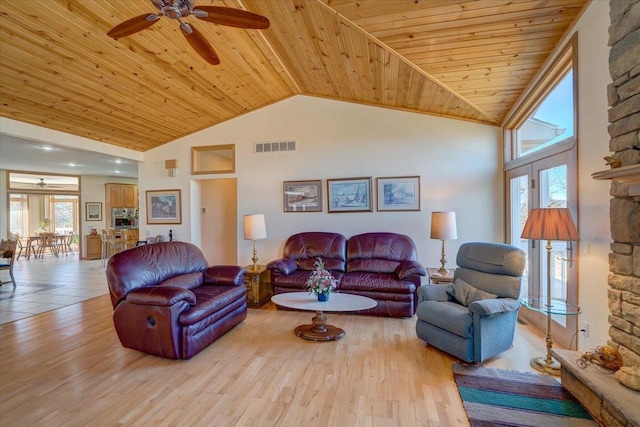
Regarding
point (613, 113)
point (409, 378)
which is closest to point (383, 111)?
point (613, 113)

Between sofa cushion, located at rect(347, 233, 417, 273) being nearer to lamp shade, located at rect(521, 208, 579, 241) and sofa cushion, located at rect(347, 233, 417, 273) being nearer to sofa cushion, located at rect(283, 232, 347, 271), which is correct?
sofa cushion, located at rect(283, 232, 347, 271)

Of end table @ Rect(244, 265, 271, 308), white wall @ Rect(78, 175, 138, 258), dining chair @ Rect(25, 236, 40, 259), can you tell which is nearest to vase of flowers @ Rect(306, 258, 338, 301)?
end table @ Rect(244, 265, 271, 308)

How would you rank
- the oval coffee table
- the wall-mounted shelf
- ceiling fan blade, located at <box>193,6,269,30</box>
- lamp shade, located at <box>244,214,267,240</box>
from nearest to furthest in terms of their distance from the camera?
the wall-mounted shelf, ceiling fan blade, located at <box>193,6,269,30</box>, the oval coffee table, lamp shade, located at <box>244,214,267,240</box>

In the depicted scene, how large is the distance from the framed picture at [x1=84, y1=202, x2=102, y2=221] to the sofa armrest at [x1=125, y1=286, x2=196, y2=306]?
862cm

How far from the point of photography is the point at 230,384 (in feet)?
7.85

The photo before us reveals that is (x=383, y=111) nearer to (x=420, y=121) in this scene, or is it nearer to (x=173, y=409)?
(x=420, y=121)

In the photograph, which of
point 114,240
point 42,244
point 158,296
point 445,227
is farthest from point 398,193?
point 42,244

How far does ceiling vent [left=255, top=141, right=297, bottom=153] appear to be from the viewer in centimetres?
525

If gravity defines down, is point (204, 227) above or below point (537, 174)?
below

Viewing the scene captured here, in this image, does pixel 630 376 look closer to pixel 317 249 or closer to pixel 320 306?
pixel 320 306

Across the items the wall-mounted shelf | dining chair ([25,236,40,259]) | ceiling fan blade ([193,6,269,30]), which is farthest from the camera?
dining chair ([25,236,40,259])

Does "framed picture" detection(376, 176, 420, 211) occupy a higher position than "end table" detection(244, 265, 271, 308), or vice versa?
"framed picture" detection(376, 176, 420, 211)

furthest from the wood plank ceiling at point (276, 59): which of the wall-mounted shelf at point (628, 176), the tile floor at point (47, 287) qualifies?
the tile floor at point (47, 287)

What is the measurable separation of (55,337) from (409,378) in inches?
152
